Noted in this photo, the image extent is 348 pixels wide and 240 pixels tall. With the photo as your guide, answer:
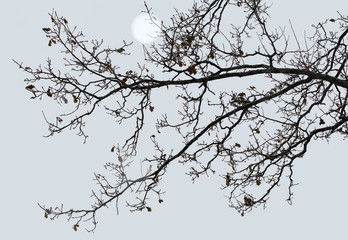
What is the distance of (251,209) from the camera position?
594 cm

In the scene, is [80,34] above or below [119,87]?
above

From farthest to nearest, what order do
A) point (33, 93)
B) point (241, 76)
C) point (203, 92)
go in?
1. point (203, 92)
2. point (241, 76)
3. point (33, 93)

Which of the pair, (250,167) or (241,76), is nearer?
(241,76)

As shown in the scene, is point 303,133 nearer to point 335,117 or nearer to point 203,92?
point 335,117

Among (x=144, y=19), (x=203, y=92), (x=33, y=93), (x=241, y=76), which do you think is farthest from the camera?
(x=203, y=92)

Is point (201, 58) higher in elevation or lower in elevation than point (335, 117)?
higher

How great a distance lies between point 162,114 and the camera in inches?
237

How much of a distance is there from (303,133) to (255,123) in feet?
3.10

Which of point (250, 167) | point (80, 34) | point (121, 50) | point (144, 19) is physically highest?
point (144, 19)

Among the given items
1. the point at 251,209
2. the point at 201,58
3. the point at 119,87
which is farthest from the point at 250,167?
the point at 119,87

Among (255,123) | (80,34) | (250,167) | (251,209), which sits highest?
(80,34)

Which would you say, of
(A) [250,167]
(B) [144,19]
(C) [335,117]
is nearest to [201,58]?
(B) [144,19]

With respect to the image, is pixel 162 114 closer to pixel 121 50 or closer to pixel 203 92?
pixel 203 92

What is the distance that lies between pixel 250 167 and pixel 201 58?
2.25 m
